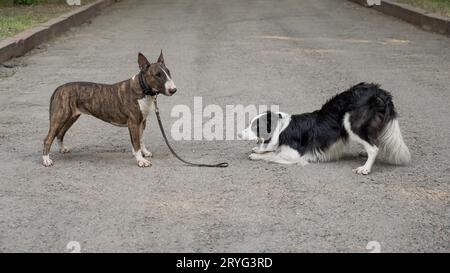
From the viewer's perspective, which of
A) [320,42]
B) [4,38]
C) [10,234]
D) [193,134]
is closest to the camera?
[10,234]

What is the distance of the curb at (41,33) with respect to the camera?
10.8 metres

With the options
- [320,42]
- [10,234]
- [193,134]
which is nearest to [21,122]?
[193,134]

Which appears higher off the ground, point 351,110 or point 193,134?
point 351,110

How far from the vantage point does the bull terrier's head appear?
534 centimetres

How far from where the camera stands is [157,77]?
17.6ft

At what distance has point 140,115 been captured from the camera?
18.3 ft

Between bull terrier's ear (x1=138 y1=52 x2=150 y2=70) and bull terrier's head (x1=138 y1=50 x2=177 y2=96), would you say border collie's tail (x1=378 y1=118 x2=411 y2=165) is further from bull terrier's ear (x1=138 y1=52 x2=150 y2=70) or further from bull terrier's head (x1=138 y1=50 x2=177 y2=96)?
bull terrier's ear (x1=138 y1=52 x2=150 y2=70)

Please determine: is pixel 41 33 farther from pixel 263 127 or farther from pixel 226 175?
pixel 226 175

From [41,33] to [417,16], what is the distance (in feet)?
26.4

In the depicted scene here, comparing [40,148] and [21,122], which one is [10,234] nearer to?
[40,148]

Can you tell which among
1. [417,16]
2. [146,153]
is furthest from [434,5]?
[146,153]

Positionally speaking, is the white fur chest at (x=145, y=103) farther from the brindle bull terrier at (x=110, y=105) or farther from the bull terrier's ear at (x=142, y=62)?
the bull terrier's ear at (x=142, y=62)

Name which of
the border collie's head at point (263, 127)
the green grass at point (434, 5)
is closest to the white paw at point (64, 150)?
the border collie's head at point (263, 127)
